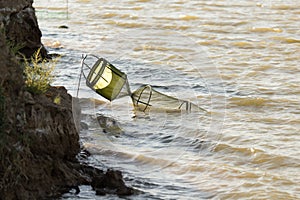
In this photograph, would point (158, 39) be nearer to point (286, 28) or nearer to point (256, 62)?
point (256, 62)

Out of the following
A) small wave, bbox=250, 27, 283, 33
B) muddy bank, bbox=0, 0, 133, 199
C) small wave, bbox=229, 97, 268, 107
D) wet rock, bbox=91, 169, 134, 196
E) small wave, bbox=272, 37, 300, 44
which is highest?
muddy bank, bbox=0, 0, 133, 199

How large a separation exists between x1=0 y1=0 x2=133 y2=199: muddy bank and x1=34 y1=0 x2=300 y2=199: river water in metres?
0.20

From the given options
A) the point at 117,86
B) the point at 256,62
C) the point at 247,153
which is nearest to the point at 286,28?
the point at 256,62

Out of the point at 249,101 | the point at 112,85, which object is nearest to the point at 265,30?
the point at 249,101

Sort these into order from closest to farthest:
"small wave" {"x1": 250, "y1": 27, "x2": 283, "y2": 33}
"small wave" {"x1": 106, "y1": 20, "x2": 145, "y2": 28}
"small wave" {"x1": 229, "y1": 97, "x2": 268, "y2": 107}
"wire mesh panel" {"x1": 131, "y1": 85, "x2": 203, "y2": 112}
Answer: "wire mesh panel" {"x1": 131, "y1": 85, "x2": 203, "y2": 112} → "small wave" {"x1": 229, "y1": 97, "x2": 268, "y2": 107} → "small wave" {"x1": 250, "y1": 27, "x2": 283, "y2": 33} → "small wave" {"x1": 106, "y1": 20, "x2": 145, "y2": 28}

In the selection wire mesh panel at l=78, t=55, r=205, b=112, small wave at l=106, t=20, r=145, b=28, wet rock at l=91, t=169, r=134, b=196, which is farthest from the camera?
small wave at l=106, t=20, r=145, b=28

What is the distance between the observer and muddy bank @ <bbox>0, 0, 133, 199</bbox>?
7168 mm

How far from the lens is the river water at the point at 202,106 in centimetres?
875

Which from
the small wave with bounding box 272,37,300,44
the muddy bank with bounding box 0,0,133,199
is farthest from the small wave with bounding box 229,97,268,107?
the small wave with bounding box 272,37,300,44

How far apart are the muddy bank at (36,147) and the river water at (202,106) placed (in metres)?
0.20

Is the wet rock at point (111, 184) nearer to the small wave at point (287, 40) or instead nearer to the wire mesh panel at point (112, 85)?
the wire mesh panel at point (112, 85)

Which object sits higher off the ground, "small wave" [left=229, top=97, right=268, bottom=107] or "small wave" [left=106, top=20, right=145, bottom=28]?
"small wave" [left=106, top=20, right=145, bottom=28]

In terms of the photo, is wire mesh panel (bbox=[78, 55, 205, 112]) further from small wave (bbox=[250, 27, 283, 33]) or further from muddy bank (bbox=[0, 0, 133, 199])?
small wave (bbox=[250, 27, 283, 33])

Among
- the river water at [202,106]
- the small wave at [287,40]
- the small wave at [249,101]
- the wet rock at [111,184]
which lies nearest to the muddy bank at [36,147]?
the wet rock at [111,184]
